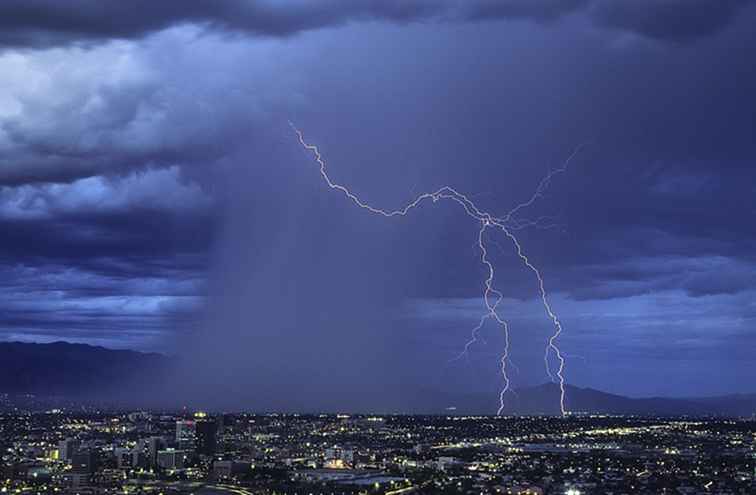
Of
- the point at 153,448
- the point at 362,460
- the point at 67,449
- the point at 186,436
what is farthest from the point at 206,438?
the point at 362,460

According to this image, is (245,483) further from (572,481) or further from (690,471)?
(690,471)

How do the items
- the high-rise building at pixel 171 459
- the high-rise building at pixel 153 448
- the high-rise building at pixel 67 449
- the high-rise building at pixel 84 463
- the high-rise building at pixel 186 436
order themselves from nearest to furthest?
the high-rise building at pixel 84 463
the high-rise building at pixel 171 459
the high-rise building at pixel 67 449
the high-rise building at pixel 153 448
the high-rise building at pixel 186 436

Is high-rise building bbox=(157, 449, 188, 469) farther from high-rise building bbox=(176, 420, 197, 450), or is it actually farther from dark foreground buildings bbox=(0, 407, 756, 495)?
high-rise building bbox=(176, 420, 197, 450)

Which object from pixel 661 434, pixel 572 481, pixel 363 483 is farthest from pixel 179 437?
pixel 661 434

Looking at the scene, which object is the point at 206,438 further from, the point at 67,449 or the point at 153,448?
the point at 67,449

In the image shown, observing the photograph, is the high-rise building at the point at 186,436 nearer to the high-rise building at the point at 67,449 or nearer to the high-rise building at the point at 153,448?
the high-rise building at the point at 153,448

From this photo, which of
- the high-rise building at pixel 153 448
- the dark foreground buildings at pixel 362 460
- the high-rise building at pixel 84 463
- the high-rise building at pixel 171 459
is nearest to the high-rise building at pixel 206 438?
the dark foreground buildings at pixel 362 460

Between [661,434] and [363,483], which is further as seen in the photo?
[661,434]

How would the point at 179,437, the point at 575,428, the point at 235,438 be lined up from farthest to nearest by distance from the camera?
the point at 575,428
the point at 235,438
the point at 179,437
